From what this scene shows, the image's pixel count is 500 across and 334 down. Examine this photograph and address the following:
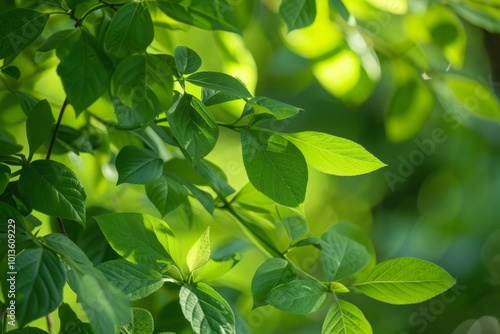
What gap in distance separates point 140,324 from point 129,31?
137 mm

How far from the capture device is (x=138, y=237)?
34 centimetres

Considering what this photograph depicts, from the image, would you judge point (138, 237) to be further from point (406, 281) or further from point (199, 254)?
point (406, 281)

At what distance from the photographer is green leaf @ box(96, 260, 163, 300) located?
31 centimetres

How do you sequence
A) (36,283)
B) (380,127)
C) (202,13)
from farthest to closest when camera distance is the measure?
1. (380,127)
2. (202,13)
3. (36,283)

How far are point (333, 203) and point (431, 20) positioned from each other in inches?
18.1

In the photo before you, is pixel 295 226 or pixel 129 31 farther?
pixel 295 226

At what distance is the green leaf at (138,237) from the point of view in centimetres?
34

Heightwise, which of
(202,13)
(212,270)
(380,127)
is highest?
(202,13)

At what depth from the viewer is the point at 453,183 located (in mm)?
1001

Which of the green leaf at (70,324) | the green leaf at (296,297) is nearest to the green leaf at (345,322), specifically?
the green leaf at (296,297)

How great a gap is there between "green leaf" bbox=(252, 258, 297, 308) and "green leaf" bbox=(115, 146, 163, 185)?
75mm

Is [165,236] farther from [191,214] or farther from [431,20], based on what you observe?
[431,20]

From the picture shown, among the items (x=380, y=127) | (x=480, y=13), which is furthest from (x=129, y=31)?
(x=380, y=127)

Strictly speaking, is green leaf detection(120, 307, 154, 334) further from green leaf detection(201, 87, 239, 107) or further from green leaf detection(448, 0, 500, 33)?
green leaf detection(448, 0, 500, 33)
